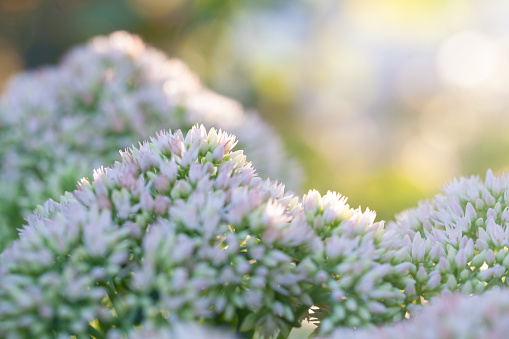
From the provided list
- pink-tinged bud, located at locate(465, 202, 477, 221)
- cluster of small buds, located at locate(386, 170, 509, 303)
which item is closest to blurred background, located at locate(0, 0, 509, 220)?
cluster of small buds, located at locate(386, 170, 509, 303)

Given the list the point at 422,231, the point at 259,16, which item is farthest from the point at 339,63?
the point at 422,231

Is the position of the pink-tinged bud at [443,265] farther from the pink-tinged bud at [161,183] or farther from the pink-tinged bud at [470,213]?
the pink-tinged bud at [161,183]

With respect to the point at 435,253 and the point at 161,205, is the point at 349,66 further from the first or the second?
the point at 161,205

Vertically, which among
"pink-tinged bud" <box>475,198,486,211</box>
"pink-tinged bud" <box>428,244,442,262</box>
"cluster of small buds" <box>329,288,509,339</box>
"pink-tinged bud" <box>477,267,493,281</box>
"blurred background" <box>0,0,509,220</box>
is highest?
"blurred background" <box>0,0,509,220</box>

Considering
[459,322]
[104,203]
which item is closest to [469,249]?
[459,322]

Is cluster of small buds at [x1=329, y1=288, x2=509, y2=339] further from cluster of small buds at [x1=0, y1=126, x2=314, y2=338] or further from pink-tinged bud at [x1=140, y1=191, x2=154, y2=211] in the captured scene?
pink-tinged bud at [x1=140, y1=191, x2=154, y2=211]

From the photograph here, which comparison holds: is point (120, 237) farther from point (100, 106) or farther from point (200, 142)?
point (100, 106)
